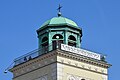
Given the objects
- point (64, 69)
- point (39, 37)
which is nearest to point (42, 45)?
point (39, 37)

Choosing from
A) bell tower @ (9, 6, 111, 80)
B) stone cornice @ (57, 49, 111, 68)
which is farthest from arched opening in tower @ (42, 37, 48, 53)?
stone cornice @ (57, 49, 111, 68)

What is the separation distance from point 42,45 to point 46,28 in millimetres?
1354

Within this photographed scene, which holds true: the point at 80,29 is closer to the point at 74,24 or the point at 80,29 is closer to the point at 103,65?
the point at 74,24

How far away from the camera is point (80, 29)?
40.8 metres

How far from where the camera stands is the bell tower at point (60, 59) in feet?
126

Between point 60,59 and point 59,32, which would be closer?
point 60,59

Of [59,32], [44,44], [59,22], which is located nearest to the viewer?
[59,32]

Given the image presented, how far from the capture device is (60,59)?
3847 cm

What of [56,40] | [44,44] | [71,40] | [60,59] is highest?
[71,40]

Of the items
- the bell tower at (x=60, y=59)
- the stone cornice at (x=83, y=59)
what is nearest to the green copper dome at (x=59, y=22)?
the bell tower at (x=60, y=59)

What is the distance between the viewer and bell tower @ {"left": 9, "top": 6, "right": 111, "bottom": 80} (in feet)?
126

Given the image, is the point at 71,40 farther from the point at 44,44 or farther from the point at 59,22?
the point at 44,44

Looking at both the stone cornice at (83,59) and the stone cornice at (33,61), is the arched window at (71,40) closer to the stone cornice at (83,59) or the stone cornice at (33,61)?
the stone cornice at (83,59)

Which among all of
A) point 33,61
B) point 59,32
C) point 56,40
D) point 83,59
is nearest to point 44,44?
point 59,32
